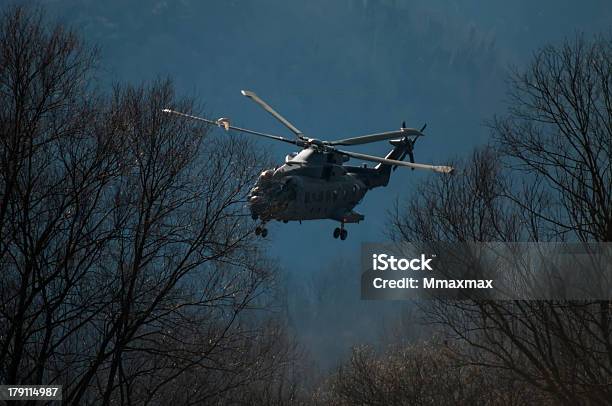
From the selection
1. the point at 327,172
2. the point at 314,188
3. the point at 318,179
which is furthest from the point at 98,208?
the point at 327,172

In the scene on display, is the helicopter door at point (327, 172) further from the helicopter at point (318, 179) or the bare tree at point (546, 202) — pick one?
the bare tree at point (546, 202)

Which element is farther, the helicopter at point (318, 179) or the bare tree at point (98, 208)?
the helicopter at point (318, 179)

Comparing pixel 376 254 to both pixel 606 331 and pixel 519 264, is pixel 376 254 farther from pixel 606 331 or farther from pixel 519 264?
pixel 606 331

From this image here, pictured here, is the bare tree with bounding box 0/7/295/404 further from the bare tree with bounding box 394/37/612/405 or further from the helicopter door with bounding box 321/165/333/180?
the helicopter door with bounding box 321/165/333/180

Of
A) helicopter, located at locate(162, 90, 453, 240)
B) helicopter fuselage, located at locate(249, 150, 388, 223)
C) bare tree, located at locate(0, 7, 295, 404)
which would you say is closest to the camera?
bare tree, located at locate(0, 7, 295, 404)

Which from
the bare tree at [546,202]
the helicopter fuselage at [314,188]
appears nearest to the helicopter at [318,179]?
the helicopter fuselage at [314,188]

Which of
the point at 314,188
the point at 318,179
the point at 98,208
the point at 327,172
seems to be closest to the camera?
the point at 98,208

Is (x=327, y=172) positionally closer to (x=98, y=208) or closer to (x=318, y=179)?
(x=318, y=179)

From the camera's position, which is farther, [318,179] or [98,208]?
[318,179]

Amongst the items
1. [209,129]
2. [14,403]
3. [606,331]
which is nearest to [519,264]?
[606,331]

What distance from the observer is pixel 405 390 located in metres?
36.9

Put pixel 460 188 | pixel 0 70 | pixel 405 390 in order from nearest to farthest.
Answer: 1. pixel 0 70
2. pixel 460 188
3. pixel 405 390

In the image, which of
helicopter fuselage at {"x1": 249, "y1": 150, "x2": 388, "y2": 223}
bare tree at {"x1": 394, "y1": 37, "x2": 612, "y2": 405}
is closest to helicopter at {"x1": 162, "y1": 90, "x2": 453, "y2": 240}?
helicopter fuselage at {"x1": 249, "y1": 150, "x2": 388, "y2": 223}

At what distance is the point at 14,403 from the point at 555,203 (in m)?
11.9
